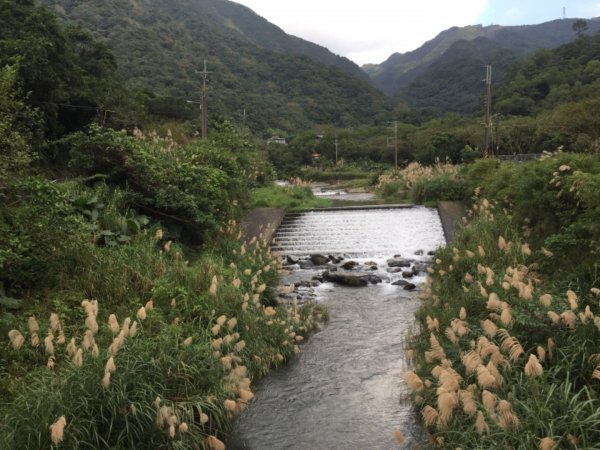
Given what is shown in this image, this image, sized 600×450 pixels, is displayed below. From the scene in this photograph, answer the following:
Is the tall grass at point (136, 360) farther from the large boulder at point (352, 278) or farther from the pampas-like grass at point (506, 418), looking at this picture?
the large boulder at point (352, 278)

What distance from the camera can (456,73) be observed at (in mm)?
136750

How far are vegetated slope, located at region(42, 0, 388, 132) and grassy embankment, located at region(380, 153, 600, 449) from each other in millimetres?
43763

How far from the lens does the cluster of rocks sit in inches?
485

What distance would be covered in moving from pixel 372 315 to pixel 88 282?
5.15 meters

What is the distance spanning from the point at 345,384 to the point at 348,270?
23.7 ft

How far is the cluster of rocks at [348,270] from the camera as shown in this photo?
40.4ft

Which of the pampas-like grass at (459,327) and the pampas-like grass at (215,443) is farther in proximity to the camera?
the pampas-like grass at (459,327)

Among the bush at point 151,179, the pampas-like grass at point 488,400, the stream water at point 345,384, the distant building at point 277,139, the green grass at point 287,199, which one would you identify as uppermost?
the distant building at point 277,139

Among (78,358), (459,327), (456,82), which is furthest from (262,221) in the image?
(456,82)

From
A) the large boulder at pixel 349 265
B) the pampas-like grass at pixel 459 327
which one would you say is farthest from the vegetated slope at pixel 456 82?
the pampas-like grass at pixel 459 327

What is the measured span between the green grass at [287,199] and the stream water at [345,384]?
24.4ft

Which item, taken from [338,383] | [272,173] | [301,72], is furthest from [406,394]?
[301,72]

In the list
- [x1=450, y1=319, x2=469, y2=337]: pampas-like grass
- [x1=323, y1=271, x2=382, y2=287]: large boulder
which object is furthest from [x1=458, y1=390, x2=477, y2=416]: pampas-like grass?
[x1=323, y1=271, x2=382, y2=287]: large boulder

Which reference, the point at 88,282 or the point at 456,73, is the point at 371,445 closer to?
the point at 88,282
